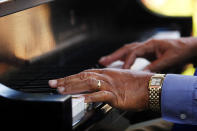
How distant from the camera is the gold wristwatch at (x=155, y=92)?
3.95 ft

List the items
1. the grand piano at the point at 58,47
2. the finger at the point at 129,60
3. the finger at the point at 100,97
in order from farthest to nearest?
1. the finger at the point at 129,60
2. the finger at the point at 100,97
3. the grand piano at the point at 58,47

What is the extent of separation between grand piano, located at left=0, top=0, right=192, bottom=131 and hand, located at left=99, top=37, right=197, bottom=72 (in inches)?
4.2

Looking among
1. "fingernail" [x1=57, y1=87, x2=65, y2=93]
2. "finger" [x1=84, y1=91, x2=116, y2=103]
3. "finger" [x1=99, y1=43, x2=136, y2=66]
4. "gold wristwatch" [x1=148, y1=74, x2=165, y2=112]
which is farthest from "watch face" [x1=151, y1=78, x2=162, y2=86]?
"finger" [x1=99, y1=43, x2=136, y2=66]

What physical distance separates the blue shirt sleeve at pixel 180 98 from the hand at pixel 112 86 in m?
0.06

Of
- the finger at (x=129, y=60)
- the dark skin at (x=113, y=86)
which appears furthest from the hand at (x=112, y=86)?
the finger at (x=129, y=60)

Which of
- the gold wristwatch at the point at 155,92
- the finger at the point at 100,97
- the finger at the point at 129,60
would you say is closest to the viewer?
the finger at the point at 100,97

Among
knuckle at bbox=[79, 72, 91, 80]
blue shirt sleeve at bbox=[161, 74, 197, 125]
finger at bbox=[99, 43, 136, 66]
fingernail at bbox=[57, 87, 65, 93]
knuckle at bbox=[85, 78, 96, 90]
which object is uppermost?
finger at bbox=[99, 43, 136, 66]

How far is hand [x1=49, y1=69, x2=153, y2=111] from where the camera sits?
1128 mm

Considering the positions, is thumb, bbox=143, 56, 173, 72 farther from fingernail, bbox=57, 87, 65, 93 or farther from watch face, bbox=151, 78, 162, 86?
fingernail, bbox=57, 87, 65, 93

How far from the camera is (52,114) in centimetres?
95

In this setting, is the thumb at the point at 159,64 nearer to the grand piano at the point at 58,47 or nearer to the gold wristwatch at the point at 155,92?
the grand piano at the point at 58,47

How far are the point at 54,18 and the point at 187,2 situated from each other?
3.98 feet

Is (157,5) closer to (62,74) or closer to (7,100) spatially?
(62,74)

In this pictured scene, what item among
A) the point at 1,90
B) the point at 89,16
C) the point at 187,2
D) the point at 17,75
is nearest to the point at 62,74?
the point at 17,75
